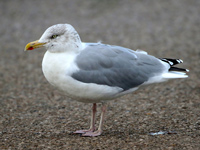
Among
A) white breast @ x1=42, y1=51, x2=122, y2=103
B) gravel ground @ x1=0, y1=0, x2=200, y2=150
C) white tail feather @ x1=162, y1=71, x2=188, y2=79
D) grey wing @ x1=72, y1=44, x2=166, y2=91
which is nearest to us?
white breast @ x1=42, y1=51, x2=122, y2=103

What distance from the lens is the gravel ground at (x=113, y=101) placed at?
4445 mm

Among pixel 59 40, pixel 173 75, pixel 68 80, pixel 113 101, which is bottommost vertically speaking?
pixel 113 101

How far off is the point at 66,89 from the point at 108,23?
957 centimetres

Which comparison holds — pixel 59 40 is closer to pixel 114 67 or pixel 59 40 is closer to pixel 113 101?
pixel 114 67

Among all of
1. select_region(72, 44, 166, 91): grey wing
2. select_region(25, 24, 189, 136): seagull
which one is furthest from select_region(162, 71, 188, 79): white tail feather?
select_region(72, 44, 166, 91): grey wing

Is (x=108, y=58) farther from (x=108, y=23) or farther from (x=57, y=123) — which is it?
(x=108, y=23)

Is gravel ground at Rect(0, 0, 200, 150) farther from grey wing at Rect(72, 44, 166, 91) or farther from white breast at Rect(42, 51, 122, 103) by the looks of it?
grey wing at Rect(72, 44, 166, 91)

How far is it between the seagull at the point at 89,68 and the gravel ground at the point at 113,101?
60 cm

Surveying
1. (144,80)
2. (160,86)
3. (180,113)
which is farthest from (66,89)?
(160,86)

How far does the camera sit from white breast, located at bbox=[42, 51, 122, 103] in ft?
13.6

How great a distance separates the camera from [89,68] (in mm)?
4285

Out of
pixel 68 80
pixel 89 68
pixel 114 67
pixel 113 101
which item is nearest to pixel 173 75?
pixel 114 67

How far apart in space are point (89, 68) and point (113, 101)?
2199mm

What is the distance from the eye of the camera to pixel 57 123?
5254 millimetres
